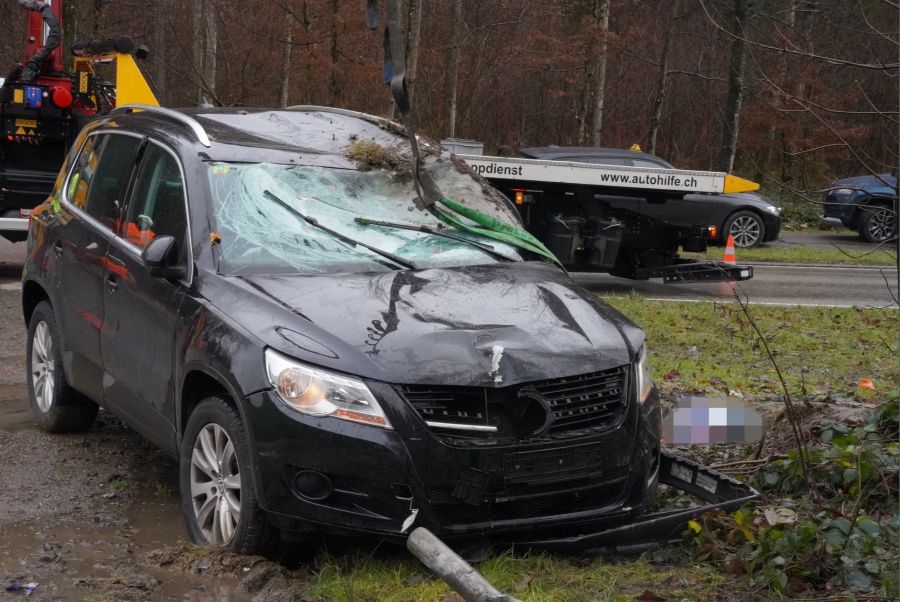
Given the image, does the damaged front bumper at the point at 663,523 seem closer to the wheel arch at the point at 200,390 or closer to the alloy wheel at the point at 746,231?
the wheel arch at the point at 200,390

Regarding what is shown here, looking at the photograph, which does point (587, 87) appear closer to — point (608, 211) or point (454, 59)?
point (454, 59)

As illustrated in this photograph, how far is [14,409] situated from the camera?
7367 millimetres

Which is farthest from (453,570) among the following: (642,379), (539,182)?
(539,182)

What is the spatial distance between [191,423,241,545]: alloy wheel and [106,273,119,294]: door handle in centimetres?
128

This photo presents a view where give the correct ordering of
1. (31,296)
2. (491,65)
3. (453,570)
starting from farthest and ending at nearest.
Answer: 1. (491,65)
2. (31,296)
3. (453,570)

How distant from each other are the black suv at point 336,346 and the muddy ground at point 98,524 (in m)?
0.22

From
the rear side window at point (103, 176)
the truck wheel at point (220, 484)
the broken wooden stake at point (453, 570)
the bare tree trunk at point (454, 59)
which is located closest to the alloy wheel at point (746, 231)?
the bare tree trunk at point (454, 59)

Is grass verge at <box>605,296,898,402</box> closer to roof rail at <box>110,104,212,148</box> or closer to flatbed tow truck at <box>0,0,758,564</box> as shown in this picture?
flatbed tow truck at <box>0,0,758,564</box>

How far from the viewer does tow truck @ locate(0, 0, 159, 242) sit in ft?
41.9

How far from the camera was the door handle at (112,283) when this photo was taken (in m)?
5.59

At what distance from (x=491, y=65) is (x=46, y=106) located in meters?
20.4

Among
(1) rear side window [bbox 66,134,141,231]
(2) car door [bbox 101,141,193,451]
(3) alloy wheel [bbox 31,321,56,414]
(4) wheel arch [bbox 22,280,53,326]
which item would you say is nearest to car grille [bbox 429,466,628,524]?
(2) car door [bbox 101,141,193,451]

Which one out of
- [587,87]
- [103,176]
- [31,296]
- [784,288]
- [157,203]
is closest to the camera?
[157,203]

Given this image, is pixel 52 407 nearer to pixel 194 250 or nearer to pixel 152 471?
pixel 152 471
